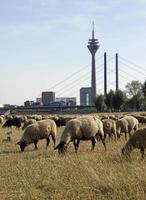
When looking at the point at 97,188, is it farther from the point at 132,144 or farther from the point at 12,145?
the point at 12,145

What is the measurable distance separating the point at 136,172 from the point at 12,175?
4.25 metres

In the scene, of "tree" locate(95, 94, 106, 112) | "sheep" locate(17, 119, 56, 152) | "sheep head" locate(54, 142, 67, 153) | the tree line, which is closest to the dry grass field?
"sheep head" locate(54, 142, 67, 153)

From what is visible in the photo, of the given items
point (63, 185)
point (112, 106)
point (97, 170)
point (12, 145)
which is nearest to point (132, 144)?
point (97, 170)

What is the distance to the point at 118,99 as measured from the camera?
517 ft

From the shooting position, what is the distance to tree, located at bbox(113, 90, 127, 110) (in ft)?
515

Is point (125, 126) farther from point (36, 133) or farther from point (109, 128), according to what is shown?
point (36, 133)

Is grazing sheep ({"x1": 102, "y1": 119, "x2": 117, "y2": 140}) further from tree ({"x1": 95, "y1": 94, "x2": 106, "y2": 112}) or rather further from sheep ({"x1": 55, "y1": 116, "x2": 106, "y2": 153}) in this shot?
tree ({"x1": 95, "y1": 94, "x2": 106, "y2": 112})

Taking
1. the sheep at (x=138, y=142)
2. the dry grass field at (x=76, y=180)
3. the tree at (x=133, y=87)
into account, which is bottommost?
the dry grass field at (x=76, y=180)

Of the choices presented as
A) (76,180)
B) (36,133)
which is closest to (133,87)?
(36,133)

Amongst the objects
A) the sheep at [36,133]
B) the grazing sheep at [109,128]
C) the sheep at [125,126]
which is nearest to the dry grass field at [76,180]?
the sheep at [36,133]

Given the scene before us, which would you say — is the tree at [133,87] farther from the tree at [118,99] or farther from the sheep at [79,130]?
the sheep at [79,130]

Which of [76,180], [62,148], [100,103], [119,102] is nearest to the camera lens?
[76,180]

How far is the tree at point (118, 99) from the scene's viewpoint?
157 m

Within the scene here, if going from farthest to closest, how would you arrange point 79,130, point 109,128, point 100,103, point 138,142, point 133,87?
point 133,87 < point 100,103 < point 109,128 < point 79,130 < point 138,142
